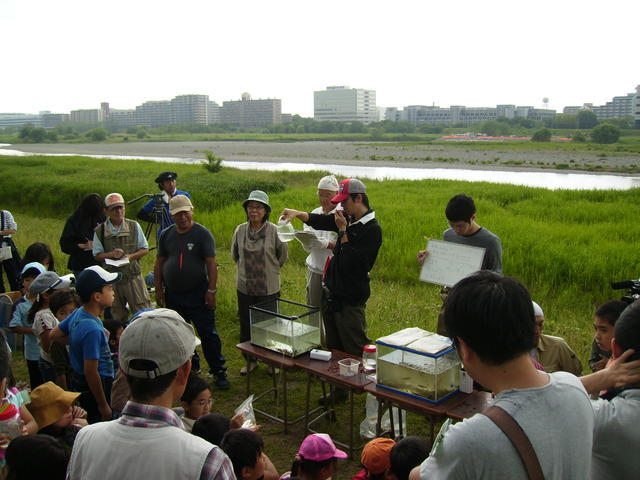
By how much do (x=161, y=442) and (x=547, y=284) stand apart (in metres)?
7.00

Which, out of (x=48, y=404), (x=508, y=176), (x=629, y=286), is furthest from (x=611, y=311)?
(x=508, y=176)

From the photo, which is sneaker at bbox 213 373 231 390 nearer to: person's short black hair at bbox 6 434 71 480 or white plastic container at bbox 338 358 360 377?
white plastic container at bbox 338 358 360 377

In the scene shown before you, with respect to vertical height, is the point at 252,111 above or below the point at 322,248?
above

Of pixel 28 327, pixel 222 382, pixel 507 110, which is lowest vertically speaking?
pixel 222 382

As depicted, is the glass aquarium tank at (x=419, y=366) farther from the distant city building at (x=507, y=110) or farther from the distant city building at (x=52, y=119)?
the distant city building at (x=52, y=119)

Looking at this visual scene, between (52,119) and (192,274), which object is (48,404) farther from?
(52,119)

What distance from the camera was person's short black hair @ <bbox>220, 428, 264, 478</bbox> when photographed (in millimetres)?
2518

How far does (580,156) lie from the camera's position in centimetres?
3784

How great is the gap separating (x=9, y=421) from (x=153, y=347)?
133 centimetres

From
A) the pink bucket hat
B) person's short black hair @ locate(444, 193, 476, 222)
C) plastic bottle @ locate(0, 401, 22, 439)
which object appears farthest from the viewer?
person's short black hair @ locate(444, 193, 476, 222)

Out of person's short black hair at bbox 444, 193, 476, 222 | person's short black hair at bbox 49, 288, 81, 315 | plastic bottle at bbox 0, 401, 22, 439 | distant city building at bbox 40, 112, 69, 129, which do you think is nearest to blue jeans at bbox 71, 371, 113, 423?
person's short black hair at bbox 49, 288, 81, 315

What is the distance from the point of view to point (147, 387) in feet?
5.32

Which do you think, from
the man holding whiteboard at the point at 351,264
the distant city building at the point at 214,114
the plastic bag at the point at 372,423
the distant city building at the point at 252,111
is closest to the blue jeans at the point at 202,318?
the man holding whiteboard at the point at 351,264

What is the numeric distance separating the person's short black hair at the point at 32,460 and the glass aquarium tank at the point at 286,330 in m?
2.00
